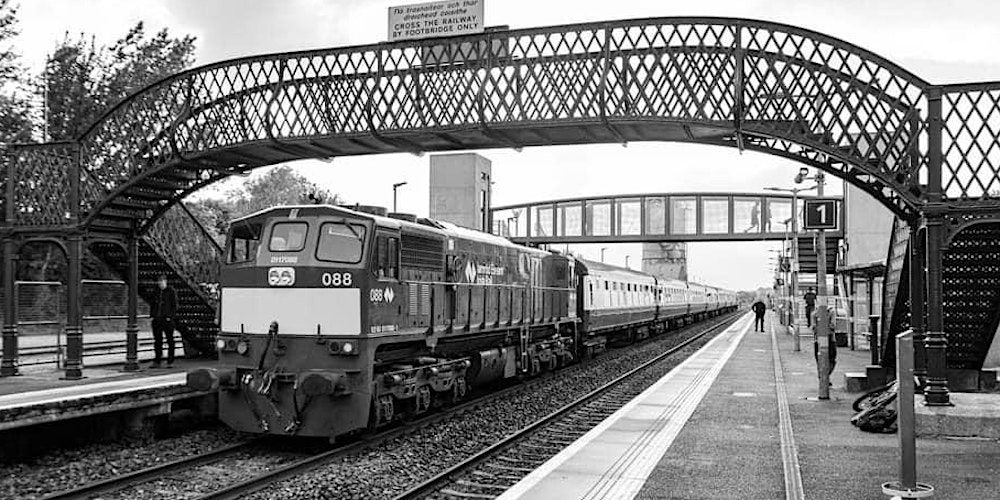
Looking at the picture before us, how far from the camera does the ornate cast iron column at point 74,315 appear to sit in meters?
17.7

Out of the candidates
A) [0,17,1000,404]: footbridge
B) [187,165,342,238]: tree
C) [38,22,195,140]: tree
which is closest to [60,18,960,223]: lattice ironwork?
[0,17,1000,404]: footbridge

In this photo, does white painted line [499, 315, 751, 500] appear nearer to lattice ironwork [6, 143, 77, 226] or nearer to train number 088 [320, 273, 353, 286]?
train number 088 [320, 273, 353, 286]

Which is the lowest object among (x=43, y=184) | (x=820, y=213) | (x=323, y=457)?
(x=323, y=457)

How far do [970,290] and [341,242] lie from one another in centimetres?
1001

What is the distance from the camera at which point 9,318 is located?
18.0 m

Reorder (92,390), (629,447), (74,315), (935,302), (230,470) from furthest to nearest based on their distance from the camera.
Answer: (74,315)
(92,390)
(935,302)
(629,447)
(230,470)

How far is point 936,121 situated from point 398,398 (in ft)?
30.8

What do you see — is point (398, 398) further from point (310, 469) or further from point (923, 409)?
point (923, 409)

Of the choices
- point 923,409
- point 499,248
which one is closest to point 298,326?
point 499,248

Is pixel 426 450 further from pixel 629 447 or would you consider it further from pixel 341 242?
pixel 341 242

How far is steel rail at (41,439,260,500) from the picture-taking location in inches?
384

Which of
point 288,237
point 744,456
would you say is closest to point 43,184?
point 288,237

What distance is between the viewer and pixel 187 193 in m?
20.2

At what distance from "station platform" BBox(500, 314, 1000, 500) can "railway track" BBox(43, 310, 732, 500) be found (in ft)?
4.83
